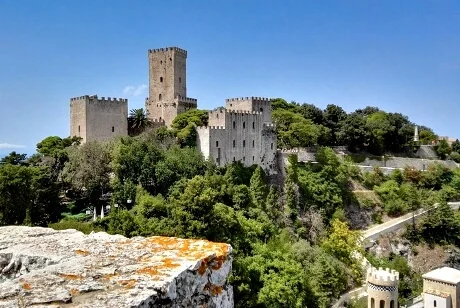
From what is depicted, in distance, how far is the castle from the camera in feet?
110

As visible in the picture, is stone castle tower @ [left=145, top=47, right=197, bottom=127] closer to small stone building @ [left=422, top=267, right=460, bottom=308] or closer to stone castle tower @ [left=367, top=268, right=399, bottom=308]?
stone castle tower @ [left=367, top=268, right=399, bottom=308]

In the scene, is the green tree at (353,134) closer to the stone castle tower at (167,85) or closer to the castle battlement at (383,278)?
the stone castle tower at (167,85)

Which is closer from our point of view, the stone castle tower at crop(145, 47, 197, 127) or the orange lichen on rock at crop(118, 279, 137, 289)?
the orange lichen on rock at crop(118, 279, 137, 289)

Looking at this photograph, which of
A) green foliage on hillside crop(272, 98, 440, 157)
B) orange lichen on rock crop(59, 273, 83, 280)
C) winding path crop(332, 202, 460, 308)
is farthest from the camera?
green foliage on hillside crop(272, 98, 440, 157)

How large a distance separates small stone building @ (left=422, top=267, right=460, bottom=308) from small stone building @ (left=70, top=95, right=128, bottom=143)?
948 inches

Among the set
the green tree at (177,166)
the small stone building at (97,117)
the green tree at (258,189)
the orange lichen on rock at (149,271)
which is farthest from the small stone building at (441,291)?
→ the orange lichen on rock at (149,271)

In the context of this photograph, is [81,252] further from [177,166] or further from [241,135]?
[241,135]

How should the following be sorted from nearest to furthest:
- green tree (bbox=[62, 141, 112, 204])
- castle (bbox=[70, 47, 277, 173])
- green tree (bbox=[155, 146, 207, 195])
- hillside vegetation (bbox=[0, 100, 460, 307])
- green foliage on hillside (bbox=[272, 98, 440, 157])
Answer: hillside vegetation (bbox=[0, 100, 460, 307]) → green tree (bbox=[155, 146, 207, 195]) → green tree (bbox=[62, 141, 112, 204]) → castle (bbox=[70, 47, 277, 173]) → green foliage on hillside (bbox=[272, 98, 440, 157])

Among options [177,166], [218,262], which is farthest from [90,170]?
[218,262]


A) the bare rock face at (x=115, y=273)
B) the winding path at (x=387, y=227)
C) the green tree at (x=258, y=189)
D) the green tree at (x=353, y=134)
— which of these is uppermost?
the green tree at (x=353, y=134)

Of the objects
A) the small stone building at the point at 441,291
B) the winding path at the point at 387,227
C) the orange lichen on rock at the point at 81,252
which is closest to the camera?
the orange lichen on rock at the point at 81,252

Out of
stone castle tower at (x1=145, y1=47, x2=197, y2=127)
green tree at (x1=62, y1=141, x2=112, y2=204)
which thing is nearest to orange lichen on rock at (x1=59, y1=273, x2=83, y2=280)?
green tree at (x1=62, y1=141, x2=112, y2=204)

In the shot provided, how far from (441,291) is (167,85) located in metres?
26.5

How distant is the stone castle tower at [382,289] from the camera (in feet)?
79.2
